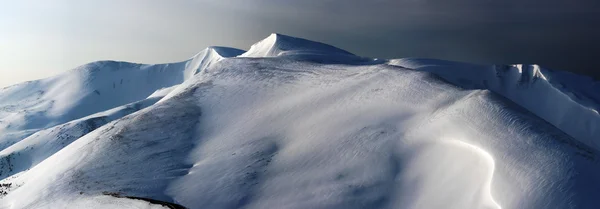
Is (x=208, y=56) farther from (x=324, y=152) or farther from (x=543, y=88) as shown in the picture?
(x=324, y=152)

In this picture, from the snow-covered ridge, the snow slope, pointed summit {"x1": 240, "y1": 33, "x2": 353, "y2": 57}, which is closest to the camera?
pointed summit {"x1": 240, "y1": 33, "x2": 353, "y2": 57}

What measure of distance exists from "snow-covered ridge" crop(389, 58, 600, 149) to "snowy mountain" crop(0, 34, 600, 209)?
226 ft

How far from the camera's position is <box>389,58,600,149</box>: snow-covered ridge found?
401 feet

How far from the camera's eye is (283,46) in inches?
4643

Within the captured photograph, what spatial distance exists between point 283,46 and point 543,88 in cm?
8120

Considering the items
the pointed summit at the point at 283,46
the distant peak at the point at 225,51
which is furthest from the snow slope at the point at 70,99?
the pointed summit at the point at 283,46

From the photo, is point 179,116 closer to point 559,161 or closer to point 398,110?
point 398,110

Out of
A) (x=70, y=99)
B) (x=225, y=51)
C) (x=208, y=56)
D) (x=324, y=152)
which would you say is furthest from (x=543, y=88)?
(x=70, y=99)

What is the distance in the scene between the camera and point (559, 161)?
91.8 ft

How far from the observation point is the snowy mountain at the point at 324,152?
2841cm

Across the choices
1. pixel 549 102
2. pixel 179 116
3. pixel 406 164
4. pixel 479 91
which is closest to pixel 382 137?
pixel 406 164

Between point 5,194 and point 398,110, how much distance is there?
36189mm

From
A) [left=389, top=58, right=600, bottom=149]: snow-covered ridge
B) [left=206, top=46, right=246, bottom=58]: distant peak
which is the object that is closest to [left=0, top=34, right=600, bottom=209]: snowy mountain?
[left=389, top=58, right=600, bottom=149]: snow-covered ridge

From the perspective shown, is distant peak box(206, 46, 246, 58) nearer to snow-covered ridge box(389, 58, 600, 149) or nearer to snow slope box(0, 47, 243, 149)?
snow slope box(0, 47, 243, 149)
